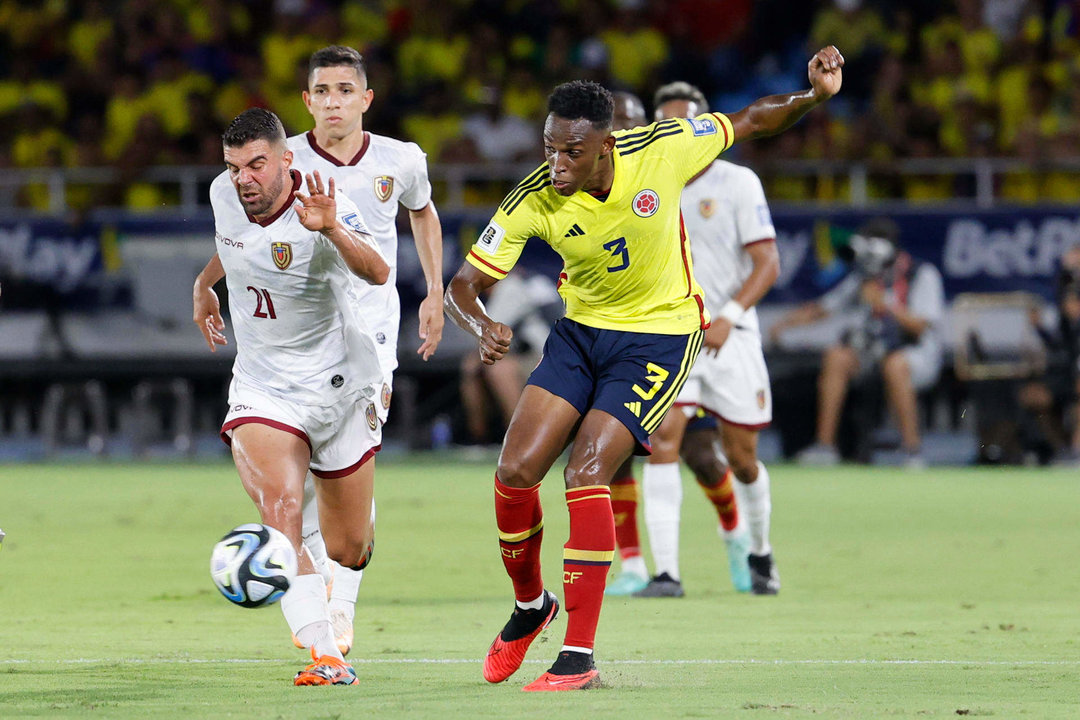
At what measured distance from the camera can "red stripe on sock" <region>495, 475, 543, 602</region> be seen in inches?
255

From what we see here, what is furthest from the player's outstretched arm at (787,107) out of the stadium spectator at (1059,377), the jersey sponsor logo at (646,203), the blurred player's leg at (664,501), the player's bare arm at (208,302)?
the stadium spectator at (1059,377)

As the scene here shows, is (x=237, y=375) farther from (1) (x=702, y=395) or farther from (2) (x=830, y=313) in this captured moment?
(2) (x=830, y=313)

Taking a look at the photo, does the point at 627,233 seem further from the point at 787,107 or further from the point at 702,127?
the point at 787,107

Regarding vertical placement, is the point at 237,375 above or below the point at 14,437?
above

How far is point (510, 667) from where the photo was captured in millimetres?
6309

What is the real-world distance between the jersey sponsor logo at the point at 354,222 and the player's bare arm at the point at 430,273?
1278mm

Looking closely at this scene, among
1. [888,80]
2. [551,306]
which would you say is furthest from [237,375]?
[888,80]

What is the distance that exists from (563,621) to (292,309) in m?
2.75

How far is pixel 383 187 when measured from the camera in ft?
26.6

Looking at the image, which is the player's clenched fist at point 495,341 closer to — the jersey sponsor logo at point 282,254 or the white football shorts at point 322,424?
the white football shorts at point 322,424

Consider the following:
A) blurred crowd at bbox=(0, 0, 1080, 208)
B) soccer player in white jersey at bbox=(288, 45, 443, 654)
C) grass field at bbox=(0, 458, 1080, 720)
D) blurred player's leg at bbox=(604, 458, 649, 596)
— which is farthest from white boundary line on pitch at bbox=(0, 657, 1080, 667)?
blurred crowd at bbox=(0, 0, 1080, 208)

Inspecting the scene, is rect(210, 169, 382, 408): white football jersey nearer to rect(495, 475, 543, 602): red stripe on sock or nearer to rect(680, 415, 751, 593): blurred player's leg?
rect(495, 475, 543, 602): red stripe on sock

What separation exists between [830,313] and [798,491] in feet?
10.9

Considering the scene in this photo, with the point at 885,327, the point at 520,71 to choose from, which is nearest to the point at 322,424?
the point at 885,327
